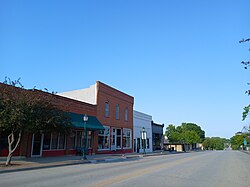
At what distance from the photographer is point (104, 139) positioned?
30.9 metres

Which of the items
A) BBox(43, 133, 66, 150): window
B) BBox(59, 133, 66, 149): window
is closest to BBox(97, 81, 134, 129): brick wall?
BBox(59, 133, 66, 149): window

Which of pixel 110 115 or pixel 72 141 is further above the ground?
pixel 110 115

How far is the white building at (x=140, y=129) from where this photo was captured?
39.9m

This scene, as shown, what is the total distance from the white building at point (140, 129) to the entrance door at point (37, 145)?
787 inches

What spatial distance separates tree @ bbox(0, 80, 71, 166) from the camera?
48.5ft

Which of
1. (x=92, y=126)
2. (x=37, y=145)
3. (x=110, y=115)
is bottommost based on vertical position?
(x=37, y=145)

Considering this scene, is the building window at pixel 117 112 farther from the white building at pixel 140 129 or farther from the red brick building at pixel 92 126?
the white building at pixel 140 129

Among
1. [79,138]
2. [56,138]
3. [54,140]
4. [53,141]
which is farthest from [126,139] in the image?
[53,141]

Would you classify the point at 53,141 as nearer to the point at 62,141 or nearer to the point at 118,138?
the point at 62,141

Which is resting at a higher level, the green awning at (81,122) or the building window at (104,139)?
the green awning at (81,122)

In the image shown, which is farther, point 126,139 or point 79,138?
point 126,139

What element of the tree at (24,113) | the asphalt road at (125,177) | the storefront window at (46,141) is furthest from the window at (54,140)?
the asphalt road at (125,177)

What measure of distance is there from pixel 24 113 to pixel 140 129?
93.7ft

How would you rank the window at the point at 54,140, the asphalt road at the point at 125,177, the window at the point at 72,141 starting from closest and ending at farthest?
the asphalt road at the point at 125,177, the window at the point at 54,140, the window at the point at 72,141
